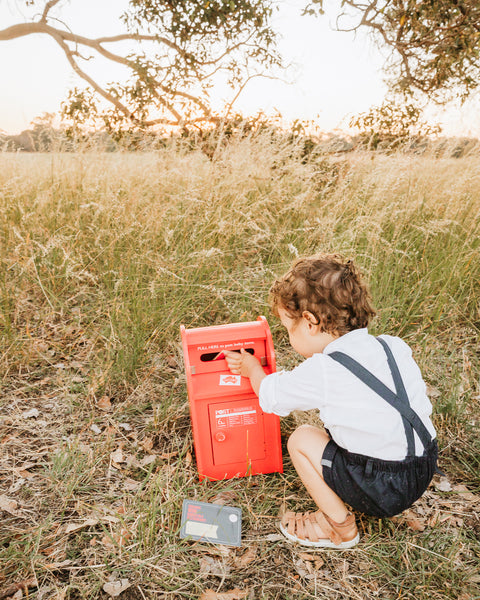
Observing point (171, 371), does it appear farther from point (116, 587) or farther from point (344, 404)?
point (344, 404)

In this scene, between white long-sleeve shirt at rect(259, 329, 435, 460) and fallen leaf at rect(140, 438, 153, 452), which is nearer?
white long-sleeve shirt at rect(259, 329, 435, 460)

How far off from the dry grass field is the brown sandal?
1.7 inches

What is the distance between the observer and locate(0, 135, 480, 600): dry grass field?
5.71ft

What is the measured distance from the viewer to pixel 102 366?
274cm

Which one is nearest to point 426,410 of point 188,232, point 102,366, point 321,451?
point 321,451

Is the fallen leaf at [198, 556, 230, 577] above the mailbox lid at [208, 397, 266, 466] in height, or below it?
below

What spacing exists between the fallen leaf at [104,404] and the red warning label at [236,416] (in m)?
0.85

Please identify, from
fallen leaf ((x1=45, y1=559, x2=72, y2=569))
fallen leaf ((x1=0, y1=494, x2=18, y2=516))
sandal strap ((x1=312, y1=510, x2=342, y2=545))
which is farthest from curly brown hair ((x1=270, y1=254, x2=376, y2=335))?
fallen leaf ((x1=0, y1=494, x2=18, y2=516))

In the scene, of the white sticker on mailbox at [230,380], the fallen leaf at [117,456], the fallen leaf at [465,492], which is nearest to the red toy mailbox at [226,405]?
the white sticker on mailbox at [230,380]

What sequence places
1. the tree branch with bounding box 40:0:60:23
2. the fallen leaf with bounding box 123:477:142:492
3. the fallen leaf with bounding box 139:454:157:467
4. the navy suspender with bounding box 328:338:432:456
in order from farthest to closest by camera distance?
the tree branch with bounding box 40:0:60:23, the fallen leaf with bounding box 139:454:157:467, the fallen leaf with bounding box 123:477:142:492, the navy suspender with bounding box 328:338:432:456

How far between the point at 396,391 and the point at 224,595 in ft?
3.19

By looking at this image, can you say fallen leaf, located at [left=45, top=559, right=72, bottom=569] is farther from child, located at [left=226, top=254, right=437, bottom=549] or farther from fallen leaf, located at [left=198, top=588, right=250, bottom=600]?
child, located at [left=226, top=254, right=437, bottom=549]

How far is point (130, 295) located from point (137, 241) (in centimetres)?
62

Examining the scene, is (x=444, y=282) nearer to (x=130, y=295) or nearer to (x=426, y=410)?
(x=426, y=410)
